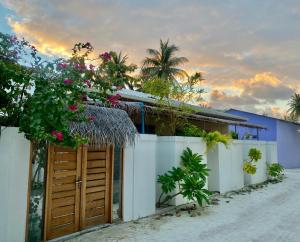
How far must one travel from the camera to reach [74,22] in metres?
10.5

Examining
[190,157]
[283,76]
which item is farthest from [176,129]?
[283,76]

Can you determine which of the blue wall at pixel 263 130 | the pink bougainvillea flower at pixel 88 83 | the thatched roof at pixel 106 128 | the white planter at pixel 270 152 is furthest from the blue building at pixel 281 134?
the pink bougainvillea flower at pixel 88 83

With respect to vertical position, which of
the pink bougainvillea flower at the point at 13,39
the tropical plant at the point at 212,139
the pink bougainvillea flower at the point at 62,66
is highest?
the pink bougainvillea flower at the point at 13,39

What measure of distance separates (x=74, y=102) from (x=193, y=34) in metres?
8.61

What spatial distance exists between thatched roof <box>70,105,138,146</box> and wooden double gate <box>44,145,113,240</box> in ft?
1.81

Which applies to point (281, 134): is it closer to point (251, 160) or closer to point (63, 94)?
point (251, 160)

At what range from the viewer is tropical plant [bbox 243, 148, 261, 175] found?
565 inches

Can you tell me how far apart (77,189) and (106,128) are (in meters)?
1.46

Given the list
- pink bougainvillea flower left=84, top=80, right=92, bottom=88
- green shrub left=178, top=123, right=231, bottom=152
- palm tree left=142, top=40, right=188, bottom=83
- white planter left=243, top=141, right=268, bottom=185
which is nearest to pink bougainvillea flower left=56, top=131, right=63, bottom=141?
pink bougainvillea flower left=84, top=80, right=92, bottom=88

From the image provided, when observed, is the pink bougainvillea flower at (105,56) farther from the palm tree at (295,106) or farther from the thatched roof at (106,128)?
the palm tree at (295,106)

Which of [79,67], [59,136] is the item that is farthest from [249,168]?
[59,136]

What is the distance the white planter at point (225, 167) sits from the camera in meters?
12.8

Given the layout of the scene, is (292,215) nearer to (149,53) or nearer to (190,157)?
(190,157)

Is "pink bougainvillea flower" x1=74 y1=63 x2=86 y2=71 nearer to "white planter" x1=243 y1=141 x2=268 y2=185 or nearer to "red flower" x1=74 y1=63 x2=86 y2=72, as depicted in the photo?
"red flower" x1=74 y1=63 x2=86 y2=72
